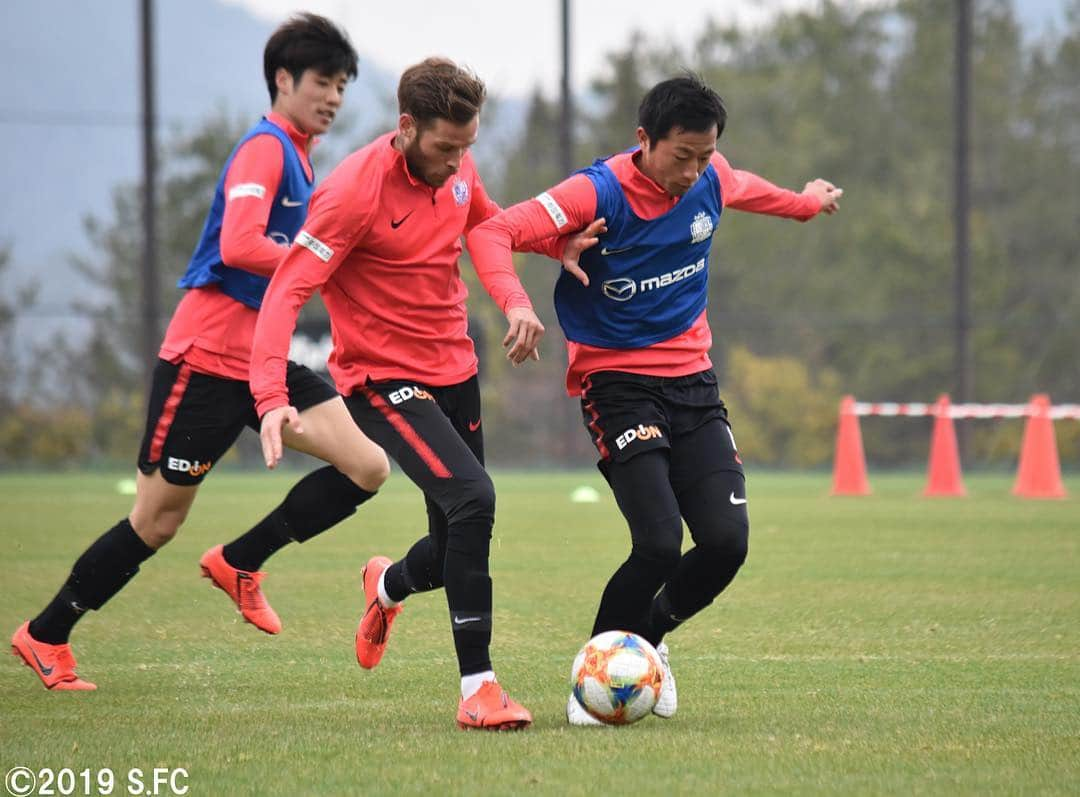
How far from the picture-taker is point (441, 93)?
17.7 ft

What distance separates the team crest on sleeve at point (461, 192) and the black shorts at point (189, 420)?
1095 mm

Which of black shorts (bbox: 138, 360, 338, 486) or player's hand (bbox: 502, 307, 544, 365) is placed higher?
player's hand (bbox: 502, 307, 544, 365)

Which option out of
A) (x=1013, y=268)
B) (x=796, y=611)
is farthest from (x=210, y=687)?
(x=1013, y=268)

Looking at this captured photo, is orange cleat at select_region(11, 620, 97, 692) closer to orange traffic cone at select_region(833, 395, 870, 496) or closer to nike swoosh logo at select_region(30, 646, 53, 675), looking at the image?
nike swoosh logo at select_region(30, 646, 53, 675)

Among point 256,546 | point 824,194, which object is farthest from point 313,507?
point 824,194

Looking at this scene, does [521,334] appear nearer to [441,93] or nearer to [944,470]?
[441,93]

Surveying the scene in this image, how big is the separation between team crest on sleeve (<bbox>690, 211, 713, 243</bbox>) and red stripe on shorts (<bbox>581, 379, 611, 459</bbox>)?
621mm

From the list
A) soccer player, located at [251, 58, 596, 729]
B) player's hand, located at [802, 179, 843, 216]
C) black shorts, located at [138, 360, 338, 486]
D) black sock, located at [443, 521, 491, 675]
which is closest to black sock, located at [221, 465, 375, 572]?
black shorts, located at [138, 360, 338, 486]

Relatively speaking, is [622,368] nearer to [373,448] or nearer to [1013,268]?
[373,448]

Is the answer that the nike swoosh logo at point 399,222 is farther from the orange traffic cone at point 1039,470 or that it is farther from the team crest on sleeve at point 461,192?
the orange traffic cone at point 1039,470

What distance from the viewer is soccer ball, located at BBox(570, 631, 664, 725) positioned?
5254mm

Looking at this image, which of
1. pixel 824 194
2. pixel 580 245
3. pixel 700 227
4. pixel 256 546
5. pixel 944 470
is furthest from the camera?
pixel 944 470

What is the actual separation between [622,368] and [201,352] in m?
1.71

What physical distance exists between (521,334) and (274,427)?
2.64ft
